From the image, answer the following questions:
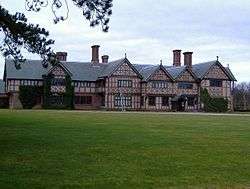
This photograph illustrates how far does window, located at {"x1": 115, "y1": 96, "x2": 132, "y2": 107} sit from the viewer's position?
241ft

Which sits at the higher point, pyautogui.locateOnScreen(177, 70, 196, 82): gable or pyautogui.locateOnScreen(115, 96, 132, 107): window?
pyautogui.locateOnScreen(177, 70, 196, 82): gable

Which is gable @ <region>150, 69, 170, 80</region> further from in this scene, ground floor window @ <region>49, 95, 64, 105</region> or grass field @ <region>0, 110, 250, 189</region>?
grass field @ <region>0, 110, 250, 189</region>

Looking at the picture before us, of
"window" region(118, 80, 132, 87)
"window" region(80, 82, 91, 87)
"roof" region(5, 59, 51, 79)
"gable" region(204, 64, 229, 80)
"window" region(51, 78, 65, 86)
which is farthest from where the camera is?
"gable" region(204, 64, 229, 80)

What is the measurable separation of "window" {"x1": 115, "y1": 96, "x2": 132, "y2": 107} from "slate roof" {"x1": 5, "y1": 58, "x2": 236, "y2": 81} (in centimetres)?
360

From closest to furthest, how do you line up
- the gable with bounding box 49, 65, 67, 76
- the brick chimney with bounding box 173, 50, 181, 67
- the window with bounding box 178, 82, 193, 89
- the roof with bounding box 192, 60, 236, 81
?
the gable with bounding box 49, 65, 67, 76, the window with bounding box 178, 82, 193, 89, the roof with bounding box 192, 60, 236, 81, the brick chimney with bounding box 173, 50, 181, 67

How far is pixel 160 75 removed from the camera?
74.6m

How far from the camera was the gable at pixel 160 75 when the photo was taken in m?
74.0

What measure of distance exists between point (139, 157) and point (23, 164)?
341 cm

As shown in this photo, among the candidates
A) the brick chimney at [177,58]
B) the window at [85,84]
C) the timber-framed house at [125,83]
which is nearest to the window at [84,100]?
the timber-framed house at [125,83]

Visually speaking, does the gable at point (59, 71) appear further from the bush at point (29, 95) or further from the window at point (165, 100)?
the window at point (165, 100)

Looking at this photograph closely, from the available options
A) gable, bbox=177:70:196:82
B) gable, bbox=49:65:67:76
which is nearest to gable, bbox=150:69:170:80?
gable, bbox=177:70:196:82

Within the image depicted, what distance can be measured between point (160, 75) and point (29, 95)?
18.7 m

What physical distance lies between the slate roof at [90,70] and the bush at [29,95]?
1.66m

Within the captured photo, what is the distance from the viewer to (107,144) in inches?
716
